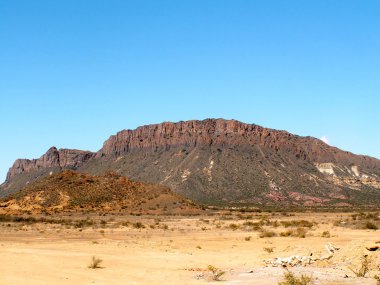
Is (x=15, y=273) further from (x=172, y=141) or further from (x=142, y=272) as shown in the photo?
(x=172, y=141)

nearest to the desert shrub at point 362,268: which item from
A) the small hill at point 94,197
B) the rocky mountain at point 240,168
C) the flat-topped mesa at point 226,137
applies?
the small hill at point 94,197

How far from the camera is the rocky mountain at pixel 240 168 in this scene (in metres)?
146

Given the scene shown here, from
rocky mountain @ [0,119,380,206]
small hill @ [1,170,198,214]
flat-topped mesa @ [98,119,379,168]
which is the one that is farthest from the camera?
flat-topped mesa @ [98,119,379,168]

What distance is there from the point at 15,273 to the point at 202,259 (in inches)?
351

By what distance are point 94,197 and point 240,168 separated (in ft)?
263

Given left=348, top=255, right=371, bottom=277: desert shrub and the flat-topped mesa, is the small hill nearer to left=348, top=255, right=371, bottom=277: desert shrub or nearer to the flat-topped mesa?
left=348, top=255, right=371, bottom=277: desert shrub

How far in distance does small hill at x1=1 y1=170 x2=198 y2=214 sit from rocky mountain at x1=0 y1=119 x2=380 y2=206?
4484 cm

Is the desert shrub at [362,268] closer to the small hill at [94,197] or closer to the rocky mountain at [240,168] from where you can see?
the small hill at [94,197]

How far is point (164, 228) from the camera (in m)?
44.6

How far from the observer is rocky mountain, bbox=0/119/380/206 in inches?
5728

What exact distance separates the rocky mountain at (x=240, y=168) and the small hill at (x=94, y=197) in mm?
44841

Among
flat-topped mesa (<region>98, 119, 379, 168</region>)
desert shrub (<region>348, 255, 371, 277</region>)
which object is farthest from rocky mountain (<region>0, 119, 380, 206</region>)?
desert shrub (<region>348, 255, 371, 277</region>)

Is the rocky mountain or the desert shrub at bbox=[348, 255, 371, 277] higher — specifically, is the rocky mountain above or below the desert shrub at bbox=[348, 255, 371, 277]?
above

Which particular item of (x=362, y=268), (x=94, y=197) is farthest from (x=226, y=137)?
(x=362, y=268)
